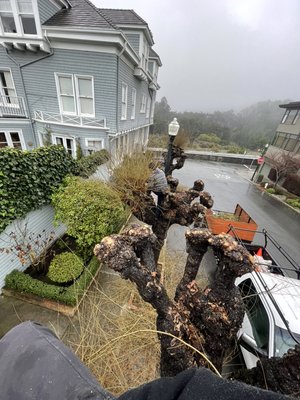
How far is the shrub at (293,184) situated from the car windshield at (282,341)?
670 inches

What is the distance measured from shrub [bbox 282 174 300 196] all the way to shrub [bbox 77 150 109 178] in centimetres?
1726

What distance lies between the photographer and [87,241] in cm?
492

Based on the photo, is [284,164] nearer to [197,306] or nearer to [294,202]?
[294,202]

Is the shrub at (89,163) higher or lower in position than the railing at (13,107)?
lower

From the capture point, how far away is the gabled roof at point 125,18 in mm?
10430

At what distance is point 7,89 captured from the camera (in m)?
10.2

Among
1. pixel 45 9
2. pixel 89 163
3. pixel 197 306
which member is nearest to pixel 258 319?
pixel 197 306

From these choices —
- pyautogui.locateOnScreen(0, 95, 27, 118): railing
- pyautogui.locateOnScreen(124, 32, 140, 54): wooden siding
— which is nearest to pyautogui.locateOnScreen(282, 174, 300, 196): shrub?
pyautogui.locateOnScreen(124, 32, 140, 54): wooden siding

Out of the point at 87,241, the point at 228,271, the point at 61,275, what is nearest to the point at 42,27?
the point at 87,241

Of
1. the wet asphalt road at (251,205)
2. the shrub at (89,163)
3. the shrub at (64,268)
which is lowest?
the wet asphalt road at (251,205)

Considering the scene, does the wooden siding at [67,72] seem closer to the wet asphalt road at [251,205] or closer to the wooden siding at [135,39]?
the wooden siding at [135,39]

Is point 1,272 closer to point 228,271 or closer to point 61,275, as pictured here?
point 61,275

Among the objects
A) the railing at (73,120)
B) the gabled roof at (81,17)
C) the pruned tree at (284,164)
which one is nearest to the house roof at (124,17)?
the gabled roof at (81,17)

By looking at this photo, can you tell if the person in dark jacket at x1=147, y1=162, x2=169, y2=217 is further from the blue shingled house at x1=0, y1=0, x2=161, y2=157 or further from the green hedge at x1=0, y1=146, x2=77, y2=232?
the blue shingled house at x1=0, y1=0, x2=161, y2=157
